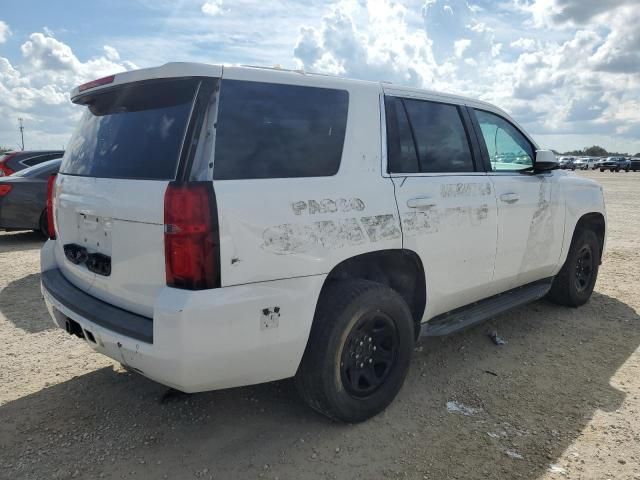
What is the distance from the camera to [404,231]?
3004 mm

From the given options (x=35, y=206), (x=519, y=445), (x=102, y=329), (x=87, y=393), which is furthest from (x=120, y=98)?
(x=35, y=206)

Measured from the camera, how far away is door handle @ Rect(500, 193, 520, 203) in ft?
12.4

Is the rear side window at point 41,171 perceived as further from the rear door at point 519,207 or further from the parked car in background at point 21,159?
the rear door at point 519,207

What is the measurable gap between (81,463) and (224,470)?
0.74m

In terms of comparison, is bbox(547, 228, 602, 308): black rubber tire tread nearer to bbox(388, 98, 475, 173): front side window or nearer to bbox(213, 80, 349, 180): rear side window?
bbox(388, 98, 475, 173): front side window

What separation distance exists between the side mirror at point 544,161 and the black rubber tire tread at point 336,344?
1.97 m

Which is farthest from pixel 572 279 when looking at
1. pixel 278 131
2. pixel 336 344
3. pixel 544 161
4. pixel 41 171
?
pixel 41 171

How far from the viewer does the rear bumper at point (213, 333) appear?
224 centimetres

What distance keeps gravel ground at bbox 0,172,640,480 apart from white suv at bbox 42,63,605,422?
0.30m

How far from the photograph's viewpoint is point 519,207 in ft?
12.9

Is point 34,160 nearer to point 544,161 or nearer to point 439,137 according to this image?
point 439,137

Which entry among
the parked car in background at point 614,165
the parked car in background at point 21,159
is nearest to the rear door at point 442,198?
the parked car in background at point 21,159

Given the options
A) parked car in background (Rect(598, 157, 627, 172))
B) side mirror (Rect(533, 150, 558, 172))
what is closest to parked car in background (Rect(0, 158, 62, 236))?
side mirror (Rect(533, 150, 558, 172))

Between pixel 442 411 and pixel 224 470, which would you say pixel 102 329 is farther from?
pixel 442 411
